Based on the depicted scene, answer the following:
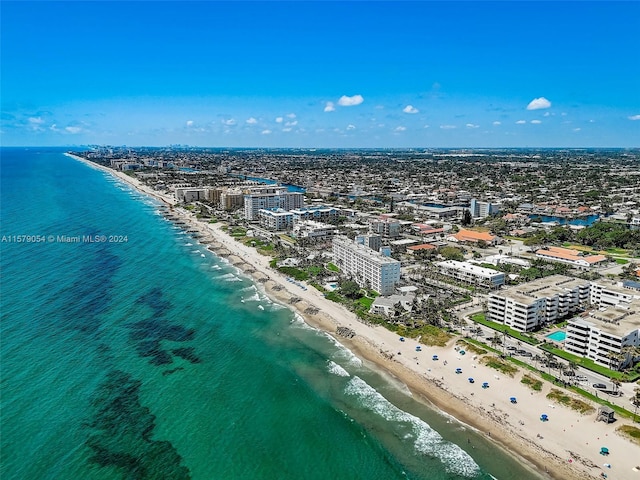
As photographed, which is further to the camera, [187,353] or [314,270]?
[314,270]

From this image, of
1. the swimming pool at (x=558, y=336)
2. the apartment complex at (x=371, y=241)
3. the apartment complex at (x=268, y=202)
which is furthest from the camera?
the apartment complex at (x=268, y=202)

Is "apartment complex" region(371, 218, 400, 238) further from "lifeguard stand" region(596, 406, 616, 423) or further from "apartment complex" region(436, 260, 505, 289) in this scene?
"lifeguard stand" region(596, 406, 616, 423)

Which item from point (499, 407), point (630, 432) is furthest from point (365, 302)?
point (630, 432)

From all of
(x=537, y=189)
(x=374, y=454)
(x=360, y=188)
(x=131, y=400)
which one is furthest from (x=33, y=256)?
(x=537, y=189)

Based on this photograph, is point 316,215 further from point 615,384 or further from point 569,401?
point 569,401

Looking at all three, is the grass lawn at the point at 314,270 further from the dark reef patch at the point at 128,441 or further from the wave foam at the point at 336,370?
the dark reef patch at the point at 128,441

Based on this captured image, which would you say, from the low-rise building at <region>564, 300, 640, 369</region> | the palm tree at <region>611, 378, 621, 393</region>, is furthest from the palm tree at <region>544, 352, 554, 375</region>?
the palm tree at <region>611, 378, 621, 393</region>

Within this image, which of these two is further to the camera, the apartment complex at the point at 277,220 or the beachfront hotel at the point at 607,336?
the apartment complex at the point at 277,220

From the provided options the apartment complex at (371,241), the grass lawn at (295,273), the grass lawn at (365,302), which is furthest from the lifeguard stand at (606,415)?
the apartment complex at (371,241)

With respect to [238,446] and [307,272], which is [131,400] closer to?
[238,446]
